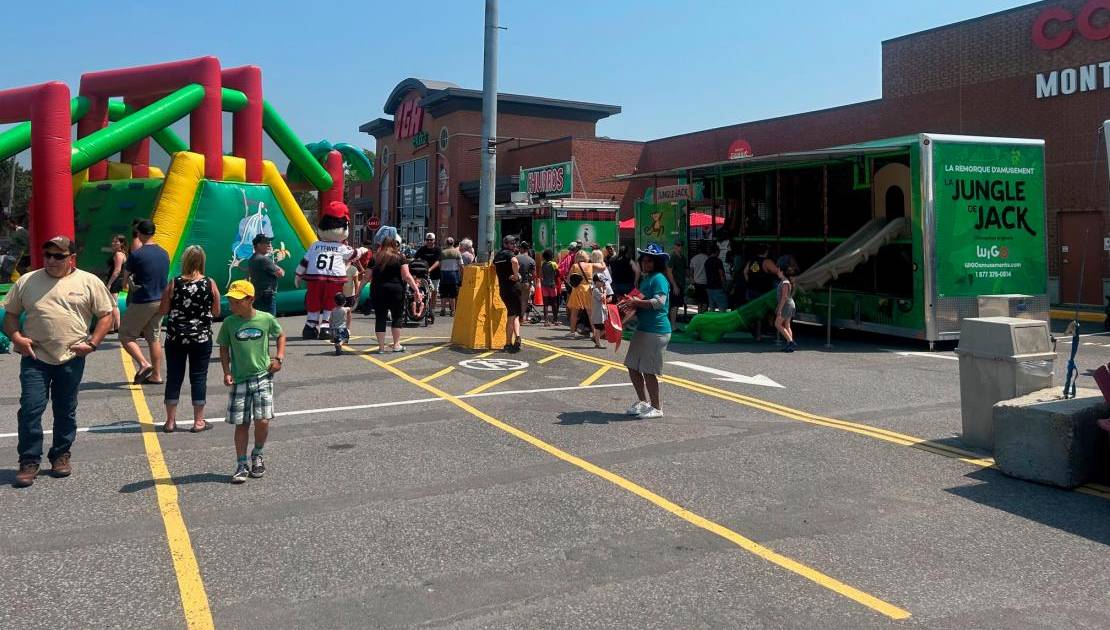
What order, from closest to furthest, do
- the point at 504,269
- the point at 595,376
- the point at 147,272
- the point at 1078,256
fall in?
the point at 147,272 < the point at 595,376 < the point at 504,269 < the point at 1078,256

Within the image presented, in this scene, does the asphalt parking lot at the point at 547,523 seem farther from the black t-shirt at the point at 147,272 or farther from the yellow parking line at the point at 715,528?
the black t-shirt at the point at 147,272

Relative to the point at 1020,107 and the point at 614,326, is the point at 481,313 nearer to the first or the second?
the point at 614,326

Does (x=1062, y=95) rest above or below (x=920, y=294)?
above

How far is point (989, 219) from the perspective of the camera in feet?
43.9

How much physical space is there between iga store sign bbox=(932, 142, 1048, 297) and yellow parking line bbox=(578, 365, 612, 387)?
5.29m

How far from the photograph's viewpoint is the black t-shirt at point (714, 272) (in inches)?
623

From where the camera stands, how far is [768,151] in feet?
106

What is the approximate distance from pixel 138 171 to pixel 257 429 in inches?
625

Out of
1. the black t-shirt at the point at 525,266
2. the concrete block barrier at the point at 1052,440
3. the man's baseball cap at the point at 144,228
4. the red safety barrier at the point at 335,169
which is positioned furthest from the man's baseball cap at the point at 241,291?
the red safety barrier at the point at 335,169

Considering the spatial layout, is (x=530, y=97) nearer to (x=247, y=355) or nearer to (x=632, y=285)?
(x=632, y=285)

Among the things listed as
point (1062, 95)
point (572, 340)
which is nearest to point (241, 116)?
point (572, 340)

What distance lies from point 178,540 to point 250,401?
131 cm

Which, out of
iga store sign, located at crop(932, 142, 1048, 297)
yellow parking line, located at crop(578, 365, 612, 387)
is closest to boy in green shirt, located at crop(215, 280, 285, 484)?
yellow parking line, located at crop(578, 365, 612, 387)

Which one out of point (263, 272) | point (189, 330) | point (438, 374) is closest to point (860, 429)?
point (438, 374)
